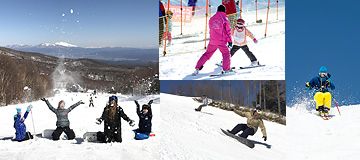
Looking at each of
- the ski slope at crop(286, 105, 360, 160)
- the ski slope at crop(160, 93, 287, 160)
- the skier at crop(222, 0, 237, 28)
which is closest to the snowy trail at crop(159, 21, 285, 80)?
the skier at crop(222, 0, 237, 28)

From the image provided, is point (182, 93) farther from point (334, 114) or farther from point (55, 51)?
point (55, 51)

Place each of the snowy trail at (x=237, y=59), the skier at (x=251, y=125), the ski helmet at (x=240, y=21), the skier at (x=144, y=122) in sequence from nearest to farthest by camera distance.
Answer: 1. the snowy trail at (x=237, y=59)
2. the ski helmet at (x=240, y=21)
3. the skier at (x=251, y=125)
4. the skier at (x=144, y=122)

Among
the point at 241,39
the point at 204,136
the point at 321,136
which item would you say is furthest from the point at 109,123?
the point at 321,136

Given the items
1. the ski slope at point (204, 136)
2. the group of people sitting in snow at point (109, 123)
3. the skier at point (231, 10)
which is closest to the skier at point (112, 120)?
the group of people sitting in snow at point (109, 123)

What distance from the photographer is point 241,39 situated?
2.24 metres

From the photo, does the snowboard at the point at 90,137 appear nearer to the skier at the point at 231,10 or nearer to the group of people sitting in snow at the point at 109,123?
the group of people sitting in snow at the point at 109,123

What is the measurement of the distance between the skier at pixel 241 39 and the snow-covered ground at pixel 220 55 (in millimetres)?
33

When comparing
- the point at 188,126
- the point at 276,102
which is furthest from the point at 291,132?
the point at 188,126

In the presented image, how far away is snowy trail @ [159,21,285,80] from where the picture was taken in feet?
6.86

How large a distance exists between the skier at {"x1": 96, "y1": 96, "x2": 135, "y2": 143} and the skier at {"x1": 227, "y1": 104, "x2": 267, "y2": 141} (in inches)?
59.6

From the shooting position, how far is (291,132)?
2.34 meters

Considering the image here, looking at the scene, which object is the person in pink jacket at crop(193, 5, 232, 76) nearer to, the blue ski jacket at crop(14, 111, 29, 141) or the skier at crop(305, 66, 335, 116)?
the skier at crop(305, 66, 335, 116)

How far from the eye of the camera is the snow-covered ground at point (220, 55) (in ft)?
6.90

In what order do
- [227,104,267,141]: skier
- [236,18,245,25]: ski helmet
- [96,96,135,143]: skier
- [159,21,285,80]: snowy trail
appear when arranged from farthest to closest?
[96,96,135,143]: skier → [227,104,267,141]: skier → [236,18,245,25]: ski helmet → [159,21,285,80]: snowy trail
